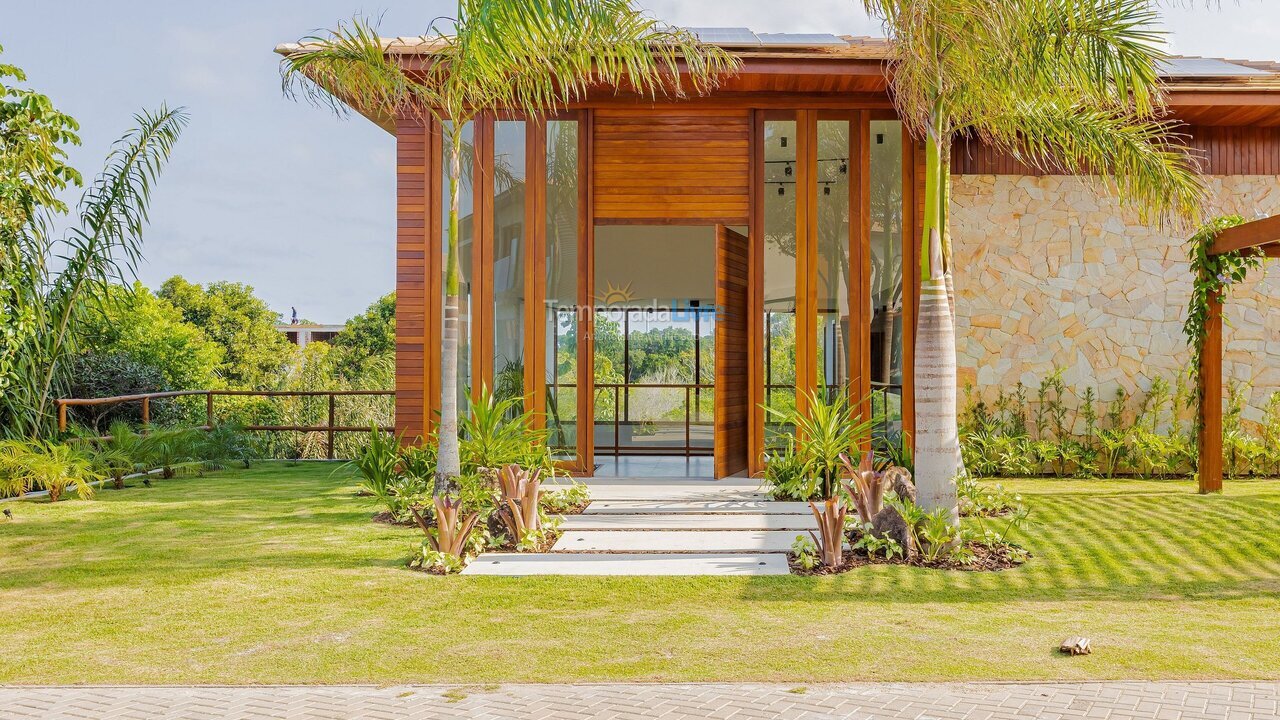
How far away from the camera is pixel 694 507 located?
22.0 feet

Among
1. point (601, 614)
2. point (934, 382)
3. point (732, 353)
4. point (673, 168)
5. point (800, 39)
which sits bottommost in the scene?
point (601, 614)

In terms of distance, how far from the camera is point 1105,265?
28.6 feet

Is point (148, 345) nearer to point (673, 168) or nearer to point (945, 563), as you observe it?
point (673, 168)

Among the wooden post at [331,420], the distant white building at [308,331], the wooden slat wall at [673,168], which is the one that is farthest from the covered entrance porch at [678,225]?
the distant white building at [308,331]

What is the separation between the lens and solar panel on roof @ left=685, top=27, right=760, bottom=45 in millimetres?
7941

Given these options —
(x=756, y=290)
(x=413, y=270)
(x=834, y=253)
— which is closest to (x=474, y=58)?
(x=413, y=270)

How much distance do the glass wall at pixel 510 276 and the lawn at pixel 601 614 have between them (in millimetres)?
2556

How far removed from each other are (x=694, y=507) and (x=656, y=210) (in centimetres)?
286

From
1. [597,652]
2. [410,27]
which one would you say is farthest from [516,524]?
[410,27]

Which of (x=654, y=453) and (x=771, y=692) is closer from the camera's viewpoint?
(x=771, y=692)

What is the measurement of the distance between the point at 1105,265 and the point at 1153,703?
6827 millimetres

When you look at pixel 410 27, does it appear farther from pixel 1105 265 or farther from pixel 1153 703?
pixel 1153 703

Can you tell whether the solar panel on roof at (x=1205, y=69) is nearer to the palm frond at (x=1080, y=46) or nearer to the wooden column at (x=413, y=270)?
the palm frond at (x=1080, y=46)

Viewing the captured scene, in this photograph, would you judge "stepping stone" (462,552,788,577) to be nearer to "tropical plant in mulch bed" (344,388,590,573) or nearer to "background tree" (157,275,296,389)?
"tropical plant in mulch bed" (344,388,590,573)
